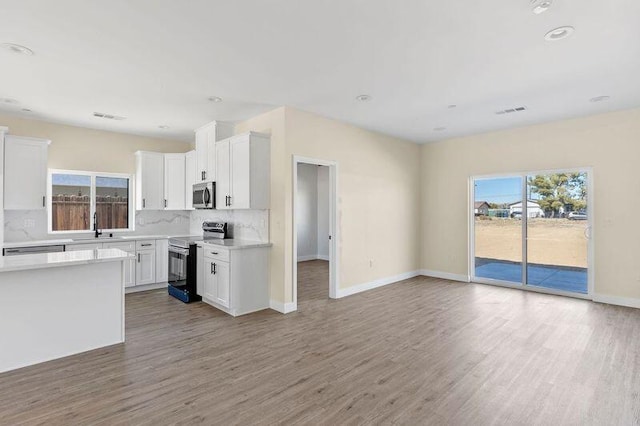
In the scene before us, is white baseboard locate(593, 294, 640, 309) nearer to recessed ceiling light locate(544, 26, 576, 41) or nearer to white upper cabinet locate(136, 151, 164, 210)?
recessed ceiling light locate(544, 26, 576, 41)

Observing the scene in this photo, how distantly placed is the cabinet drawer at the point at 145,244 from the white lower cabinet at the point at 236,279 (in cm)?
152

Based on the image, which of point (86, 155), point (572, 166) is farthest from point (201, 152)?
point (572, 166)

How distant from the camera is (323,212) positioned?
9.79 meters

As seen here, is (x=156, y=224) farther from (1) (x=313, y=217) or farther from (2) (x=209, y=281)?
(1) (x=313, y=217)

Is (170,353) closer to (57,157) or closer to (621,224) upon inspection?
(57,157)

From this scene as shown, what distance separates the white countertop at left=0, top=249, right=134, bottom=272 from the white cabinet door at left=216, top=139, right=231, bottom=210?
1713mm

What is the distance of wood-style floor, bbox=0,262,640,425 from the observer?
229 centimetres

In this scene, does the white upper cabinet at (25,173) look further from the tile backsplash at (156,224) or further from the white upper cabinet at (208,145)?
the white upper cabinet at (208,145)

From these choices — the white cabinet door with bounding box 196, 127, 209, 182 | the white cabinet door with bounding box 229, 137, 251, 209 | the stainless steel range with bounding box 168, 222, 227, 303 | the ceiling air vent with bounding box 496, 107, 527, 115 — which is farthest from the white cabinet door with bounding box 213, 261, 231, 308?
the ceiling air vent with bounding box 496, 107, 527, 115

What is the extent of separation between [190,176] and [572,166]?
6.51 m

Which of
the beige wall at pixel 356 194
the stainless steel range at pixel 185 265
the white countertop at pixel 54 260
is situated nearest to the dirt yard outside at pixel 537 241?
the beige wall at pixel 356 194

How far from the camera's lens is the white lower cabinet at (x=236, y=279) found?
14.4ft

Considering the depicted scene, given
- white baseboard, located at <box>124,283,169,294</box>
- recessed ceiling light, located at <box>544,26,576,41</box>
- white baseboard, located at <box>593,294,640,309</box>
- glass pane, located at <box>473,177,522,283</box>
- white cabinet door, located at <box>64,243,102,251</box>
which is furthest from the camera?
glass pane, located at <box>473,177,522,283</box>

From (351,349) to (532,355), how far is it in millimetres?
1759
